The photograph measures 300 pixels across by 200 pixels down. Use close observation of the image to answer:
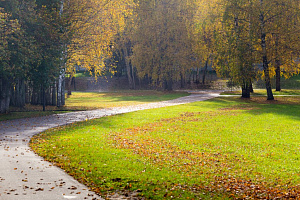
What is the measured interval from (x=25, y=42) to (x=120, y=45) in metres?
34.4

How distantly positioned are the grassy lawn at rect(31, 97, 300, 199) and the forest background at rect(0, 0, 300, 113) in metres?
6.16

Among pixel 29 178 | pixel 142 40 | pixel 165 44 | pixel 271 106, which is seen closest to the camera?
pixel 29 178

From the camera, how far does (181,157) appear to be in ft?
34.3

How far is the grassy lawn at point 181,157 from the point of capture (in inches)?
301

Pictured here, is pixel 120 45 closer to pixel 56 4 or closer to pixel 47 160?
pixel 56 4

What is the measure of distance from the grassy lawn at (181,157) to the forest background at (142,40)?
6.16m

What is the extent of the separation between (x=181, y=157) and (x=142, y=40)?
36699 mm

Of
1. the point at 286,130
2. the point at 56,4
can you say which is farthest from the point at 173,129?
the point at 56,4

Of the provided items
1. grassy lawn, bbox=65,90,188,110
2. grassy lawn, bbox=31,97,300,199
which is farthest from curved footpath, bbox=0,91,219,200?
grassy lawn, bbox=65,90,188,110

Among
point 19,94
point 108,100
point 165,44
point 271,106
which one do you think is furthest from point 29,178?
point 165,44

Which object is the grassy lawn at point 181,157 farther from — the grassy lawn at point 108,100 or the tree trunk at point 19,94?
the grassy lawn at point 108,100

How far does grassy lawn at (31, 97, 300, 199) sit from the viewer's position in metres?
7.64

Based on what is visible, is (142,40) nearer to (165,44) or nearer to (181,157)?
(165,44)

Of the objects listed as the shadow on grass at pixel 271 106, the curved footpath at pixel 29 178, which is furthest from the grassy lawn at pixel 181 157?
the shadow on grass at pixel 271 106
